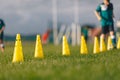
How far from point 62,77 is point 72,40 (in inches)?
2217

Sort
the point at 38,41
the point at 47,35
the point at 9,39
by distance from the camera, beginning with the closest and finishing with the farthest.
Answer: the point at 38,41, the point at 9,39, the point at 47,35

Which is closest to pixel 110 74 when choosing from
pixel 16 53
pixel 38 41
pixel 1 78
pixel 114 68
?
pixel 114 68

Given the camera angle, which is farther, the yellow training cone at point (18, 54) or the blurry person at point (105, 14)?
the blurry person at point (105, 14)

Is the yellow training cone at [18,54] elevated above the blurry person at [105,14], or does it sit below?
below

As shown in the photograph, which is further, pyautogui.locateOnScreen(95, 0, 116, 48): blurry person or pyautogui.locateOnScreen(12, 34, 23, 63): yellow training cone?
pyautogui.locateOnScreen(95, 0, 116, 48): blurry person

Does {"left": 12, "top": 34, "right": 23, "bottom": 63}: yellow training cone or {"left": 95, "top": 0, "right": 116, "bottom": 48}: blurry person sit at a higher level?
{"left": 95, "top": 0, "right": 116, "bottom": 48}: blurry person

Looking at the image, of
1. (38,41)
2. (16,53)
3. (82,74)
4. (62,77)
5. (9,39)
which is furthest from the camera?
(9,39)

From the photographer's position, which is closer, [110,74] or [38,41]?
[110,74]

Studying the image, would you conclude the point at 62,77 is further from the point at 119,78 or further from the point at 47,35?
the point at 47,35

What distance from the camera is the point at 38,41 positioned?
53.6 feet

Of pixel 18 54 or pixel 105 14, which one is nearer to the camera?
pixel 18 54

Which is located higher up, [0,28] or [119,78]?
[0,28]

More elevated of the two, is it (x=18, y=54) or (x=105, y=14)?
(x=105, y=14)

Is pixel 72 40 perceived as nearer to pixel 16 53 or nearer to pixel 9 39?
pixel 9 39
